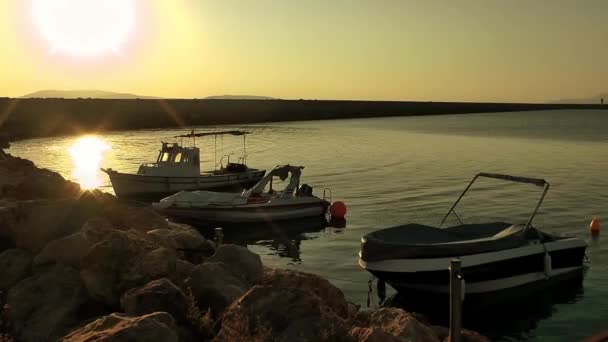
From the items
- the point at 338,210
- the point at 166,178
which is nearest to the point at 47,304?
the point at 338,210

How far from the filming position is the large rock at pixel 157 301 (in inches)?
339

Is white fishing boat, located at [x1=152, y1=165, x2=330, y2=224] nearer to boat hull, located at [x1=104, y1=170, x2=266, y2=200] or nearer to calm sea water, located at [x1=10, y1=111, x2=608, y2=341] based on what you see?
calm sea water, located at [x1=10, y1=111, x2=608, y2=341]

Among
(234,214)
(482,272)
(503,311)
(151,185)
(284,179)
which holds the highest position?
(284,179)

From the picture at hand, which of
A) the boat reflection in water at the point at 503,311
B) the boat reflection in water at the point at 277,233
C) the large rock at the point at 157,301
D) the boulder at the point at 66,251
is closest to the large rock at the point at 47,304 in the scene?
the boulder at the point at 66,251

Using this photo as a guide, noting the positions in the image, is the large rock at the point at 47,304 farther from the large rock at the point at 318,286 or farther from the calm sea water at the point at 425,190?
the calm sea water at the point at 425,190

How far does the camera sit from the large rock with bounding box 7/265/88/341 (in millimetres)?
9352

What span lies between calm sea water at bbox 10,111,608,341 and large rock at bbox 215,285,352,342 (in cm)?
870

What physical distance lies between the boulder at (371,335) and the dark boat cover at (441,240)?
25.1 feet

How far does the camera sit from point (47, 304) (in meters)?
9.74

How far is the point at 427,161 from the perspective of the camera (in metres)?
58.8

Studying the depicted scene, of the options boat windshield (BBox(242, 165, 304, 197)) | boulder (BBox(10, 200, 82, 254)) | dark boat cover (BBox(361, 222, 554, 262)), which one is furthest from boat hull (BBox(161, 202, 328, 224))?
boulder (BBox(10, 200, 82, 254))

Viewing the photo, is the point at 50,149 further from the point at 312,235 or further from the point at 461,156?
the point at 312,235

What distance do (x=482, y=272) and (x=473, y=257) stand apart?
602 millimetres

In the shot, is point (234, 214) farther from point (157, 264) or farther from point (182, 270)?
point (157, 264)
